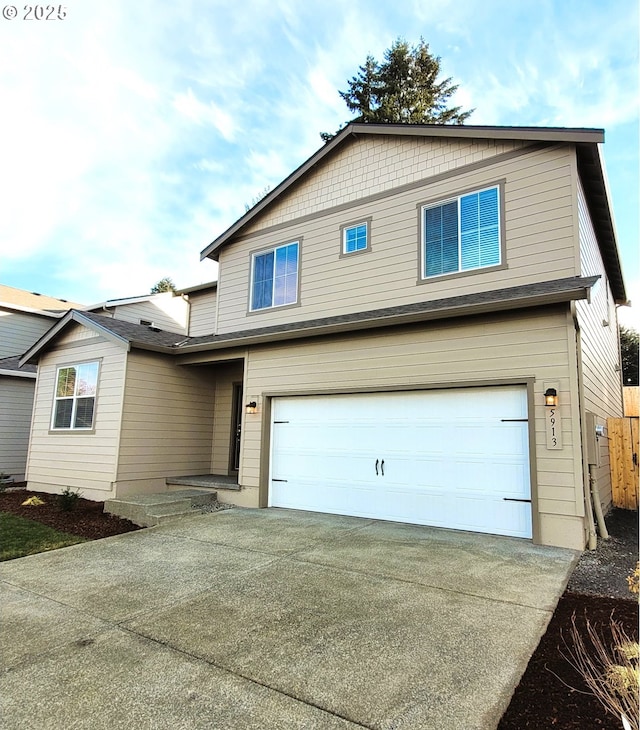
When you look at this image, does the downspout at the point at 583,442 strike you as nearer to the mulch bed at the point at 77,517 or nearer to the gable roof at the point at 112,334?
the mulch bed at the point at 77,517

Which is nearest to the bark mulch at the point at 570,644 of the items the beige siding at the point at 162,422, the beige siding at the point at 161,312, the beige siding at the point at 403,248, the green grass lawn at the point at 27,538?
the beige siding at the point at 403,248

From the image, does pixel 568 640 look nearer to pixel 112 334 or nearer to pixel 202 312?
A: pixel 112 334

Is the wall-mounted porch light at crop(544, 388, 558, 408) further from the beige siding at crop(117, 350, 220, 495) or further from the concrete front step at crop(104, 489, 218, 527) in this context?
the beige siding at crop(117, 350, 220, 495)

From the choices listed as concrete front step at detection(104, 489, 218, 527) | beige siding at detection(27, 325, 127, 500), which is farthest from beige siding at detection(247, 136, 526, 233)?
concrete front step at detection(104, 489, 218, 527)

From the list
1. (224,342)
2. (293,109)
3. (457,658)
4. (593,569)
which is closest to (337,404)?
(224,342)

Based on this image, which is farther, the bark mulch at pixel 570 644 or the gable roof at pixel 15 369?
the gable roof at pixel 15 369

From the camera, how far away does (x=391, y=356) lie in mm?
7375

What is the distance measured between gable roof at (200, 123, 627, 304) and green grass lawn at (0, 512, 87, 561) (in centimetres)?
659

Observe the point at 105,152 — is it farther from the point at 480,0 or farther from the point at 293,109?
the point at 480,0

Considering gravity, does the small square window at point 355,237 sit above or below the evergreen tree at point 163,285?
below

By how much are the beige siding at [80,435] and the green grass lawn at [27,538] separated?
1.79 metres

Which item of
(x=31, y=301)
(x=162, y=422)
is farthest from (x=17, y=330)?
(x=162, y=422)

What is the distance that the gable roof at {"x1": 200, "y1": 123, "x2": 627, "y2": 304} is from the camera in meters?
6.61

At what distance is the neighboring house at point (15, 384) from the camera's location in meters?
Result: 12.9
